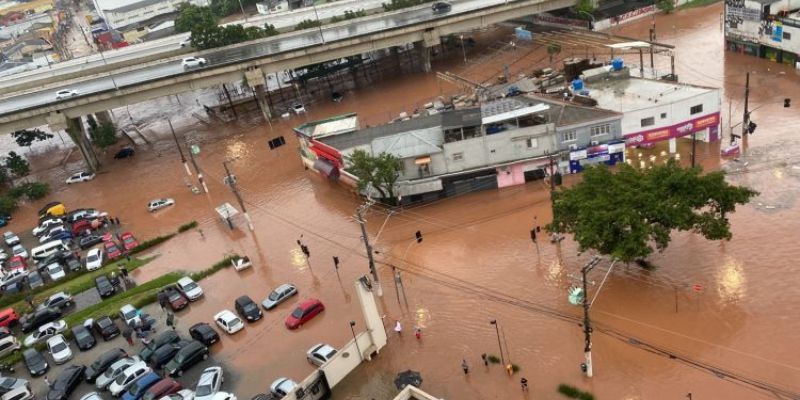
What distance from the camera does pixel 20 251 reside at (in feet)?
156

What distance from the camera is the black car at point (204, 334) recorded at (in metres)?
32.6

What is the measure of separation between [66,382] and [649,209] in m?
30.3

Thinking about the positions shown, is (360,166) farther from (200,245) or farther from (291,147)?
(291,147)

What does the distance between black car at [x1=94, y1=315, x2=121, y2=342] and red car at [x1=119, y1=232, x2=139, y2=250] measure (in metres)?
10.3

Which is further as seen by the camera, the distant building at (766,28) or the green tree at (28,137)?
the green tree at (28,137)

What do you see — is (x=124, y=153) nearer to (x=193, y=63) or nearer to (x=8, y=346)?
(x=193, y=63)

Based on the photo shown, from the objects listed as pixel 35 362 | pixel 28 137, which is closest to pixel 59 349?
pixel 35 362

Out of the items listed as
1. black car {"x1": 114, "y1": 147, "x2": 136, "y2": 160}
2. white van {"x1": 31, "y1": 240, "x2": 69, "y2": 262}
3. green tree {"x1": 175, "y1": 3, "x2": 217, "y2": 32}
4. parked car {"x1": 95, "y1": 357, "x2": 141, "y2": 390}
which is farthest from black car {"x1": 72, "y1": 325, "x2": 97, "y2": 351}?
green tree {"x1": 175, "y1": 3, "x2": 217, "y2": 32}

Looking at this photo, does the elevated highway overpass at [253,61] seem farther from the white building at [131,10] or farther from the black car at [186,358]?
the white building at [131,10]

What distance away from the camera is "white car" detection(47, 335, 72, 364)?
33375 mm

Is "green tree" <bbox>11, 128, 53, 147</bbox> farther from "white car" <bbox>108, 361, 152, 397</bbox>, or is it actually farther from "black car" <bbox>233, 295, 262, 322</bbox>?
"white car" <bbox>108, 361, 152, 397</bbox>

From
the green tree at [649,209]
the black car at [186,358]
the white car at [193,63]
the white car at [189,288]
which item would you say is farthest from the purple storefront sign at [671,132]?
the white car at [193,63]

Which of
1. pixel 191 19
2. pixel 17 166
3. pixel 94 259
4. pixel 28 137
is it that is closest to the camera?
pixel 94 259

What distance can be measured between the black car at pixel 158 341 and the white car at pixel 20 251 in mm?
20831
